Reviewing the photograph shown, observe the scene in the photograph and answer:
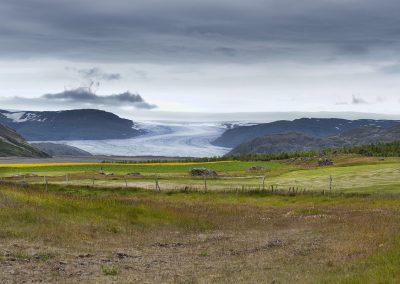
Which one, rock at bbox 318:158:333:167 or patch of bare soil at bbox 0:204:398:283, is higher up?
patch of bare soil at bbox 0:204:398:283

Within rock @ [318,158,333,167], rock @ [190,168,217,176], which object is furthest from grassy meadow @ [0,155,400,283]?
rock @ [318,158,333,167]

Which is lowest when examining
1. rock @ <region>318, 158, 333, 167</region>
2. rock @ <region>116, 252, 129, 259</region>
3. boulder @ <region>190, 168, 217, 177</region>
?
boulder @ <region>190, 168, 217, 177</region>

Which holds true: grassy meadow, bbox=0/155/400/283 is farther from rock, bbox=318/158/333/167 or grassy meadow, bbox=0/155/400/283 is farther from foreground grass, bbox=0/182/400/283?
rock, bbox=318/158/333/167

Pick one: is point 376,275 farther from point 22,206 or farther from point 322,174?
point 322,174

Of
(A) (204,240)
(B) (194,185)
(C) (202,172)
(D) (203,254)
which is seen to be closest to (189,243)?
(A) (204,240)

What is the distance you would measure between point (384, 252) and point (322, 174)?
88391 millimetres

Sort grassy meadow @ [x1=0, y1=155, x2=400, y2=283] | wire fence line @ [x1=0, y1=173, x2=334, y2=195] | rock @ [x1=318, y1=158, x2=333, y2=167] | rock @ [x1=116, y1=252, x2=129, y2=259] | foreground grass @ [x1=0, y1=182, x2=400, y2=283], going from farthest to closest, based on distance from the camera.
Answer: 1. rock @ [x1=318, y1=158, x2=333, y2=167]
2. wire fence line @ [x1=0, y1=173, x2=334, y2=195]
3. rock @ [x1=116, y1=252, x2=129, y2=259]
4. foreground grass @ [x1=0, y1=182, x2=400, y2=283]
5. grassy meadow @ [x1=0, y1=155, x2=400, y2=283]

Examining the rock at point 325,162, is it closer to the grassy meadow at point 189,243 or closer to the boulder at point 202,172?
the boulder at point 202,172

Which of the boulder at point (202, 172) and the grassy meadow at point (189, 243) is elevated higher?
the grassy meadow at point (189, 243)

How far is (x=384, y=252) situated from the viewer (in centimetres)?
2317

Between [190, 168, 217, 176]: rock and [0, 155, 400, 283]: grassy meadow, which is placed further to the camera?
[190, 168, 217, 176]: rock

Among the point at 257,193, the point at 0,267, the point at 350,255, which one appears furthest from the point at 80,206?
the point at 257,193

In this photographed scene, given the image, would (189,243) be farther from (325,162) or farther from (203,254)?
(325,162)

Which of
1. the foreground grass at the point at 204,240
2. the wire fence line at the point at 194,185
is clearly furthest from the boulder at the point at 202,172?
the foreground grass at the point at 204,240
